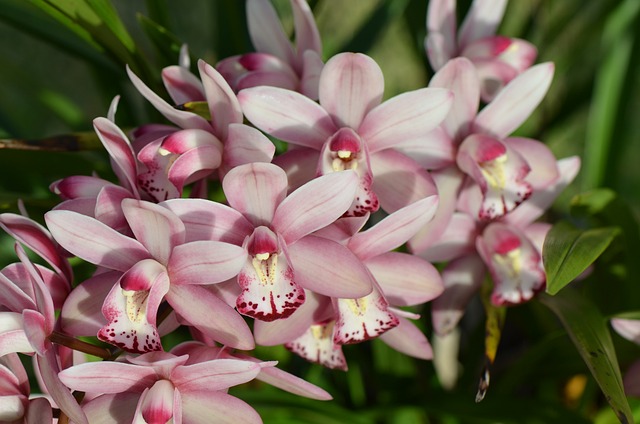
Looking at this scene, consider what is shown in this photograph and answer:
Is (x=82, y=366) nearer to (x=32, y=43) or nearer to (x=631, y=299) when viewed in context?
(x=631, y=299)

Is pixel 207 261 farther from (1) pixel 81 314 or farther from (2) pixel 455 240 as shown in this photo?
(2) pixel 455 240

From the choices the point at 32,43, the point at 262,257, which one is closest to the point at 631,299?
the point at 262,257

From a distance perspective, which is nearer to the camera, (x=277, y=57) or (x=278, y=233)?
(x=278, y=233)

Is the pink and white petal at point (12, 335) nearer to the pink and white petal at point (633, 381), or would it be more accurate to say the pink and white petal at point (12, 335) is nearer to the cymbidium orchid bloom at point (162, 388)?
the cymbidium orchid bloom at point (162, 388)

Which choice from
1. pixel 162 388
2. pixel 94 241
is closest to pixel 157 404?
pixel 162 388

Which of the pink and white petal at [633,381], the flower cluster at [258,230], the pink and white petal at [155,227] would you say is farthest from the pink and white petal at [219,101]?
the pink and white petal at [633,381]

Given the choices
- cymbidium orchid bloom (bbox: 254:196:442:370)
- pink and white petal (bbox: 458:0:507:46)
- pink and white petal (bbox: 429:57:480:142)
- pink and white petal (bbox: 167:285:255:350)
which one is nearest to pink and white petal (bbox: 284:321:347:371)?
cymbidium orchid bloom (bbox: 254:196:442:370)

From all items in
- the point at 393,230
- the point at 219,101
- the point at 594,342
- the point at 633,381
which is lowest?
the point at 633,381

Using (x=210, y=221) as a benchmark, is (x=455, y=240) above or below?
below
